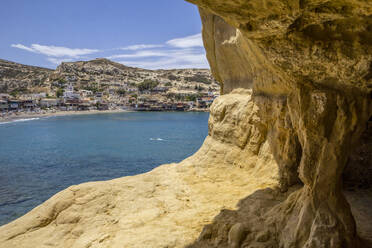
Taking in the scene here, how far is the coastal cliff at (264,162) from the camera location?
12.7 feet

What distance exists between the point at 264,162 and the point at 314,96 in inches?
194

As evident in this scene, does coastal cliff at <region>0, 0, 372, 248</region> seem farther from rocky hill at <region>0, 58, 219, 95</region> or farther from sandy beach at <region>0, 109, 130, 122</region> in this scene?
rocky hill at <region>0, 58, 219, 95</region>

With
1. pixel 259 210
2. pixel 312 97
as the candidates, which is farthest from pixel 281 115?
pixel 312 97

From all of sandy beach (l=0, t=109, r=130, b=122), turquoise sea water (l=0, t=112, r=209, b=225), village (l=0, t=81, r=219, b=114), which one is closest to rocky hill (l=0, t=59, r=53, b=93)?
village (l=0, t=81, r=219, b=114)

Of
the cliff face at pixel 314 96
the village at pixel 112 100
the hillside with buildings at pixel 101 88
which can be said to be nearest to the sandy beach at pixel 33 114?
the village at pixel 112 100

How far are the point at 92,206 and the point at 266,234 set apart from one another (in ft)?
16.5

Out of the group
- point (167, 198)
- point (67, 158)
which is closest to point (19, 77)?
point (67, 158)

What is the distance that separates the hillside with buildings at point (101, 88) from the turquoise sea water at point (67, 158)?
47935 millimetres

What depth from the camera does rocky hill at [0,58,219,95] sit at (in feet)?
403

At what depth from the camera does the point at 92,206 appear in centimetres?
845

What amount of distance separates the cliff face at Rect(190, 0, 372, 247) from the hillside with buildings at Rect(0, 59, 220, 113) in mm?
89111

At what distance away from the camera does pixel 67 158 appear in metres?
30.3

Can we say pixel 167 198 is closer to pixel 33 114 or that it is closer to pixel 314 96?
pixel 314 96

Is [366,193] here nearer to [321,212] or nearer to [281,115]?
[281,115]
